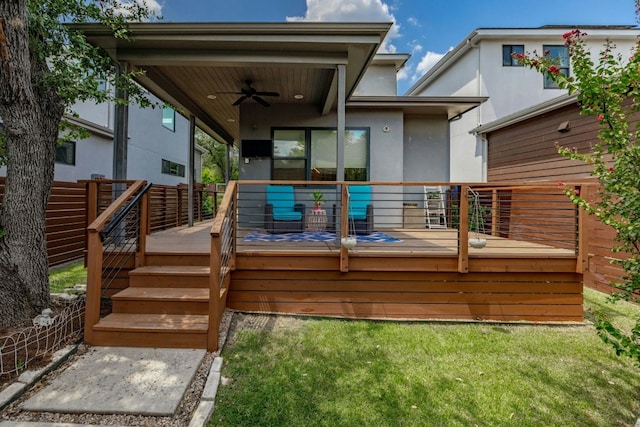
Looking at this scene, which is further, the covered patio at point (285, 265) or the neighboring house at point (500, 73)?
the neighboring house at point (500, 73)

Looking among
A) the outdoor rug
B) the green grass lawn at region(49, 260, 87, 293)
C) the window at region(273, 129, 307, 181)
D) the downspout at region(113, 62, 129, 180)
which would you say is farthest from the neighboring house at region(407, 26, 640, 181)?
the green grass lawn at region(49, 260, 87, 293)

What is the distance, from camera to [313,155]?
23.6 ft

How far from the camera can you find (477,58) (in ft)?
34.2

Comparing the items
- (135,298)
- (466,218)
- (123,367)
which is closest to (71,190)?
(135,298)

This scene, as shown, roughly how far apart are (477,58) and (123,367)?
1192cm

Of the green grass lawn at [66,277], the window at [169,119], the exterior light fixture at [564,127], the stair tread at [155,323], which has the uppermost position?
the window at [169,119]

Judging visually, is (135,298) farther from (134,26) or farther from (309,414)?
(134,26)

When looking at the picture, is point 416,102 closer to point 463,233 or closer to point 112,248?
point 463,233

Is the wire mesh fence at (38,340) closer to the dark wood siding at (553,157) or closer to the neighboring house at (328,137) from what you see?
the neighboring house at (328,137)

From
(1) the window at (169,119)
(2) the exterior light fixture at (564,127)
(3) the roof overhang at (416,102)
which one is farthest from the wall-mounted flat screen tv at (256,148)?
(1) the window at (169,119)

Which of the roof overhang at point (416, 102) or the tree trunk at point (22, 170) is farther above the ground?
the roof overhang at point (416, 102)

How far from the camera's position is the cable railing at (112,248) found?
2.97m

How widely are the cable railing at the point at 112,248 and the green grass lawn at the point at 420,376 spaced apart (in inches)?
50.7

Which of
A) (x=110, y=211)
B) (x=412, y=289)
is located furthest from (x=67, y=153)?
(x=412, y=289)
